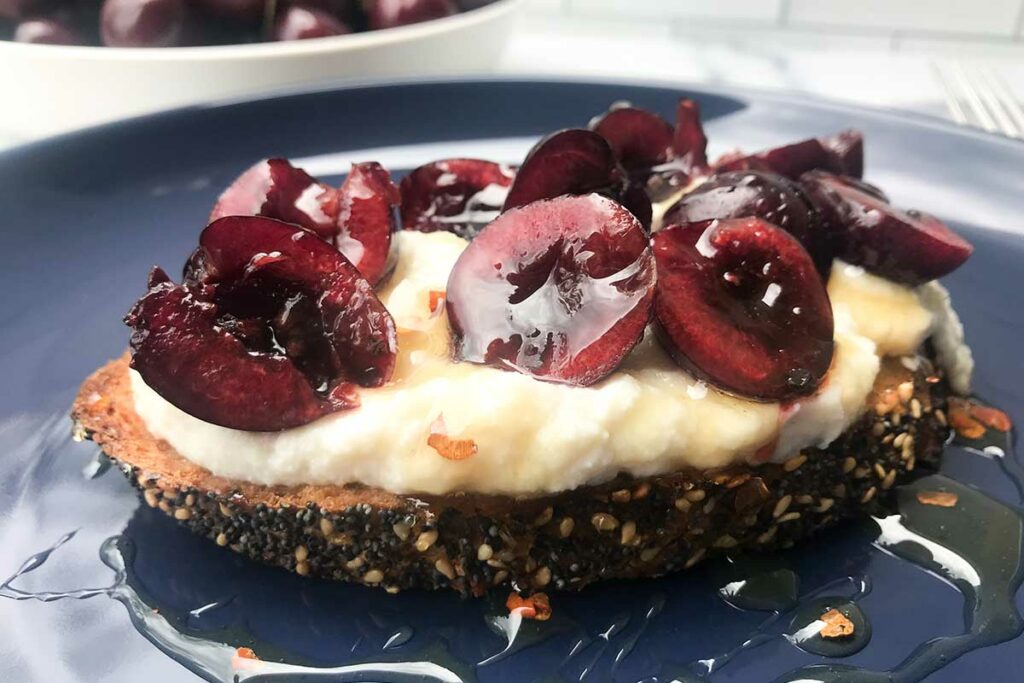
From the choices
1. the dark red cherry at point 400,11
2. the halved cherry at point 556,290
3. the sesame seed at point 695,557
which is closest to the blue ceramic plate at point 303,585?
the sesame seed at point 695,557

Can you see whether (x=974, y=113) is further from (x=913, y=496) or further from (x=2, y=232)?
(x=2, y=232)

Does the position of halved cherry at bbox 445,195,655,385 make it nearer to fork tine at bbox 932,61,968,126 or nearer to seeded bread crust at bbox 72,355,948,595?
seeded bread crust at bbox 72,355,948,595

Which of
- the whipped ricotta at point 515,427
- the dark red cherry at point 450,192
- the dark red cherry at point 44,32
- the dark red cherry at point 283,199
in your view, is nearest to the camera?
the whipped ricotta at point 515,427

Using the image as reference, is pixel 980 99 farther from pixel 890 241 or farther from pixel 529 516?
pixel 529 516

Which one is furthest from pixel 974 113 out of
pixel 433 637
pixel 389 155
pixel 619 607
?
pixel 433 637

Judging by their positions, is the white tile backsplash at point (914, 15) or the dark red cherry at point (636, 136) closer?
the dark red cherry at point (636, 136)

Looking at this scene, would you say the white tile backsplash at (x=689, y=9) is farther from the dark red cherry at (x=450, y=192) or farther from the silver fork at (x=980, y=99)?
the dark red cherry at (x=450, y=192)

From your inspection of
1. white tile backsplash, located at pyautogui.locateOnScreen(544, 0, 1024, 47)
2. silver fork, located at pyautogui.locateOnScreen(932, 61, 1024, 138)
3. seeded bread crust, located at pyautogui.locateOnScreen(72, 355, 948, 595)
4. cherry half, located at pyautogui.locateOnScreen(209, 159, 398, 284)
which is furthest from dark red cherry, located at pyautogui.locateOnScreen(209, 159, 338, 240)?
white tile backsplash, located at pyautogui.locateOnScreen(544, 0, 1024, 47)
